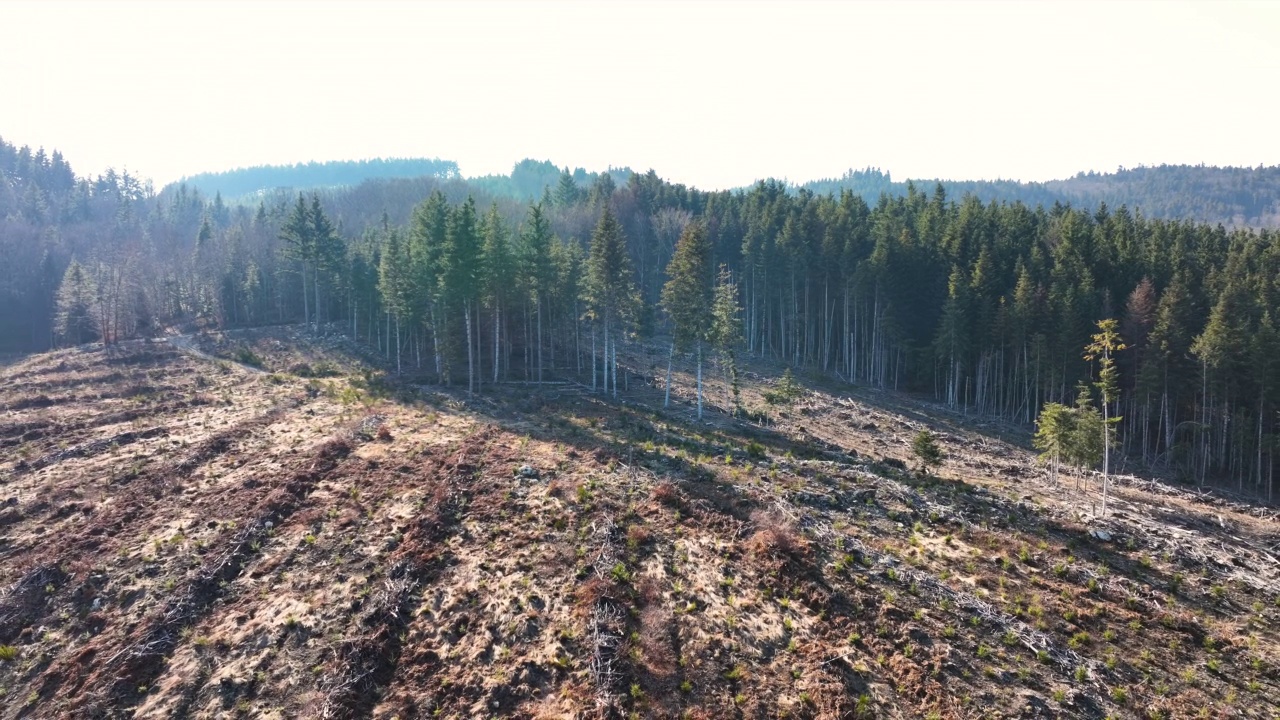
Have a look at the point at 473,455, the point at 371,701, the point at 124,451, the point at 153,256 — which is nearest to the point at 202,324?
the point at 153,256

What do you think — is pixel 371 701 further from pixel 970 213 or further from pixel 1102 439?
pixel 970 213

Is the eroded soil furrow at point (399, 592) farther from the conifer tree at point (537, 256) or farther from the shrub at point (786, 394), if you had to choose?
the shrub at point (786, 394)

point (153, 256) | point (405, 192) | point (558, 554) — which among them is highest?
point (405, 192)

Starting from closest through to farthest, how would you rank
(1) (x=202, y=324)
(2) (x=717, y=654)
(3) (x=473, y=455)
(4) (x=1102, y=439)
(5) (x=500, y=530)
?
1. (2) (x=717, y=654)
2. (5) (x=500, y=530)
3. (3) (x=473, y=455)
4. (4) (x=1102, y=439)
5. (1) (x=202, y=324)

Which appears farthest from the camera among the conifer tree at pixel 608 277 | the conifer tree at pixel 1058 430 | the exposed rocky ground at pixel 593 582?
the conifer tree at pixel 608 277

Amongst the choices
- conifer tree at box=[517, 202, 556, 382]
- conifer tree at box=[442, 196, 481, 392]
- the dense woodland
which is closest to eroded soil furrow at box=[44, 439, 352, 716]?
the dense woodland

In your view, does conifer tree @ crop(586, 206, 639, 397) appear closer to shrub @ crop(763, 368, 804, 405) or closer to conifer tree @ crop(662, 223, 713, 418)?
conifer tree @ crop(662, 223, 713, 418)

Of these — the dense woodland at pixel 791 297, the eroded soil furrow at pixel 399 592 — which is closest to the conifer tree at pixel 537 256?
the dense woodland at pixel 791 297
